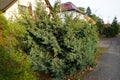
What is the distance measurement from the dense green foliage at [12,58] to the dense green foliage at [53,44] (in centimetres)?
69

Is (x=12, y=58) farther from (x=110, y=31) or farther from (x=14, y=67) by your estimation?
(x=110, y=31)

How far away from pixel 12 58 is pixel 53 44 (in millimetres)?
3135

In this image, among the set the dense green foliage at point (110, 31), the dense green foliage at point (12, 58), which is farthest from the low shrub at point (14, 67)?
the dense green foliage at point (110, 31)

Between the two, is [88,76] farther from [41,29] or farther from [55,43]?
[41,29]

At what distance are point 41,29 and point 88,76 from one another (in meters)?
4.26

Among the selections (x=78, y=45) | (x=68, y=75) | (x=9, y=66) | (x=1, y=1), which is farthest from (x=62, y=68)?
(x=1, y=1)

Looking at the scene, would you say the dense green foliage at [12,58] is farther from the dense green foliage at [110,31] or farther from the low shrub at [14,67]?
the dense green foliage at [110,31]

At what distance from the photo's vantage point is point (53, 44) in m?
12.5

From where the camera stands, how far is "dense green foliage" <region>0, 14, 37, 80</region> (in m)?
9.28

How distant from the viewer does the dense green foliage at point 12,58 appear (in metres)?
9.28

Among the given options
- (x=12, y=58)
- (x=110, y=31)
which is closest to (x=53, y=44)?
(x=12, y=58)

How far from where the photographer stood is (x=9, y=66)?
31.2ft

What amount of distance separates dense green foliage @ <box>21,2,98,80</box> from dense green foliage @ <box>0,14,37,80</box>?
0.69 meters

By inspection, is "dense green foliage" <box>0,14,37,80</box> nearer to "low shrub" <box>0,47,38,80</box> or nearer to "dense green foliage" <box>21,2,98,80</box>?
"low shrub" <box>0,47,38,80</box>
